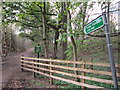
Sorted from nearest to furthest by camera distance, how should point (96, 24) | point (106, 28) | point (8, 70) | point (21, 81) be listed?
point (106, 28) < point (96, 24) < point (21, 81) < point (8, 70)

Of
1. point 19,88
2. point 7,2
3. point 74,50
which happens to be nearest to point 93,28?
point 74,50

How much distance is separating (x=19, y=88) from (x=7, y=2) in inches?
203

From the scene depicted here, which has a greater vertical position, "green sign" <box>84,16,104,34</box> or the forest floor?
"green sign" <box>84,16,104,34</box>

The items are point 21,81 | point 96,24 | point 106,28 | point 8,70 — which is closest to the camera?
point 106,28

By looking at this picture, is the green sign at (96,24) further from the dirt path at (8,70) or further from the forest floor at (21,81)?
the dirt path at (8,70)

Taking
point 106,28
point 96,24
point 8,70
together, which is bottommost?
point 8,70

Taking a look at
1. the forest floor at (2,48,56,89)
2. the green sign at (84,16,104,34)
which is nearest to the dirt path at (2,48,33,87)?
the forest floor at (2,48,56,89)

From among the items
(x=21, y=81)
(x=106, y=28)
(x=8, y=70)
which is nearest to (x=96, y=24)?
(x=106, y=28)

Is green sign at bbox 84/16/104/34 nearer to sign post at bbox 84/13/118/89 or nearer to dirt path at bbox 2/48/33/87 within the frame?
sign post at bbox 84/13/118/89

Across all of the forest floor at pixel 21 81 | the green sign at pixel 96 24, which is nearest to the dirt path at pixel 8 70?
the forest floor at pixel 21 81

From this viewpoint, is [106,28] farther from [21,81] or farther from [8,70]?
[8,70]

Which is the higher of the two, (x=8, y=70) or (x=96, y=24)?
(x=96, y=24)

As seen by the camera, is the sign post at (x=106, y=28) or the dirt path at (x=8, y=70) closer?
the sign post at (x=106, y=28)

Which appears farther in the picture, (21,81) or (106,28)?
(21,81)
